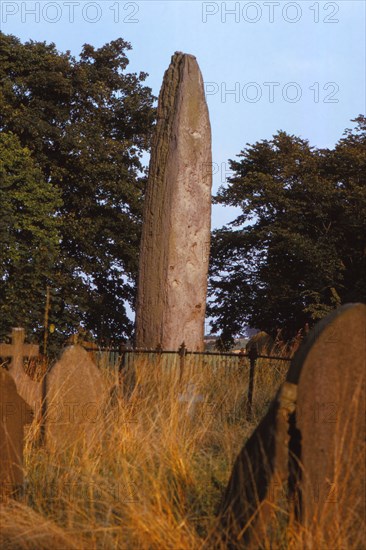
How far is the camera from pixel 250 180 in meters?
33.8

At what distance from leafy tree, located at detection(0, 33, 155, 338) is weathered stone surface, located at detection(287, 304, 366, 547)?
2285 cm

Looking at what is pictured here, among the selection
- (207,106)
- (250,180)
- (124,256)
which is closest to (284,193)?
(250,180)

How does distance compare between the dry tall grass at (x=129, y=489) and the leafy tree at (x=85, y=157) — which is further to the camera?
the leafy tree at (x=85, y=157)

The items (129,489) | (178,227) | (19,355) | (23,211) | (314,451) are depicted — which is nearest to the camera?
(314,451)

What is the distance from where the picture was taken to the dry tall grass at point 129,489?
528 centimetres

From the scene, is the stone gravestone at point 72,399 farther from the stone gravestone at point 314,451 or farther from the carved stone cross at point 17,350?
the stone gravestone at point 314,451

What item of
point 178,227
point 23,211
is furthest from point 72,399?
point 23,211

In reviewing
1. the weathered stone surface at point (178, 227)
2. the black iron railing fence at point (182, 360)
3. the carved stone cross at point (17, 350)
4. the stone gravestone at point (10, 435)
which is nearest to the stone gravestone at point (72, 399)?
the stone gravestone at point (10, 435)

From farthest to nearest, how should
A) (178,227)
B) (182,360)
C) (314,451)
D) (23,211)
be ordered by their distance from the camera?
(23,211) < (178,227) < (182,360) < (314,451)

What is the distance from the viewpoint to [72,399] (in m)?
8.52

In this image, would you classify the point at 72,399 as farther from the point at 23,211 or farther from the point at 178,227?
the point at 23,211

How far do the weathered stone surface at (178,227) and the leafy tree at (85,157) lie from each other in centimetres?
1632

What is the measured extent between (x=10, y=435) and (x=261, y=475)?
2.55 metres

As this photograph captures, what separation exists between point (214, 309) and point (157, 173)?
74.2 feet
